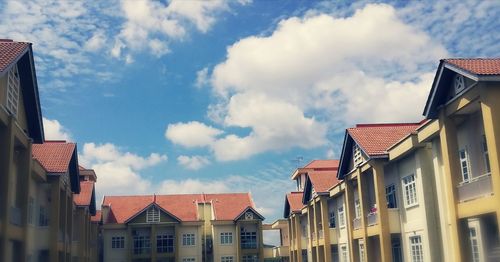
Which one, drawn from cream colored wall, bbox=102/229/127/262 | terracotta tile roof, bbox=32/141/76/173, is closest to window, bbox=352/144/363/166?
terracotta tile roof, bbox=32/141/76/173

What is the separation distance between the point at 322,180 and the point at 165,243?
19589 mm

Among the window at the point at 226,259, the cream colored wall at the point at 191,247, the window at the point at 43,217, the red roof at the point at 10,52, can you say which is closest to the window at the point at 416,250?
the red roof at the point at 10,52

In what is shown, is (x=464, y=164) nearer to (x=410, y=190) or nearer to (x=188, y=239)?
(x=410, y=190)

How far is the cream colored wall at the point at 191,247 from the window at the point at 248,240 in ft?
13.6

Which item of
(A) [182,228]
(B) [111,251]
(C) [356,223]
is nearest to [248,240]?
(A) [182,228]

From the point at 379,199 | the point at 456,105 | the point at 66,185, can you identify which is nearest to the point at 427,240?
the point at 379,199

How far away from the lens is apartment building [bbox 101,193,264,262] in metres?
49.7

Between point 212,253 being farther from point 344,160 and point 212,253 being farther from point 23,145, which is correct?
point 23,145

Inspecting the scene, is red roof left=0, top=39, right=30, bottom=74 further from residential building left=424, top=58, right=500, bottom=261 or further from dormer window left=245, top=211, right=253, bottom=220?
dormer window left=245, top=211, right=253, bottom=220

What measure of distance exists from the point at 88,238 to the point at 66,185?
12855 mm

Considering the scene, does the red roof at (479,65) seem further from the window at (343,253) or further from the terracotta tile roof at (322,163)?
the terracotta tile roof at (322,163)

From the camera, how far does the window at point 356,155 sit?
1086 inches

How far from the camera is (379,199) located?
24.3 m

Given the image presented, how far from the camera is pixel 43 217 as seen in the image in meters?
27.8
